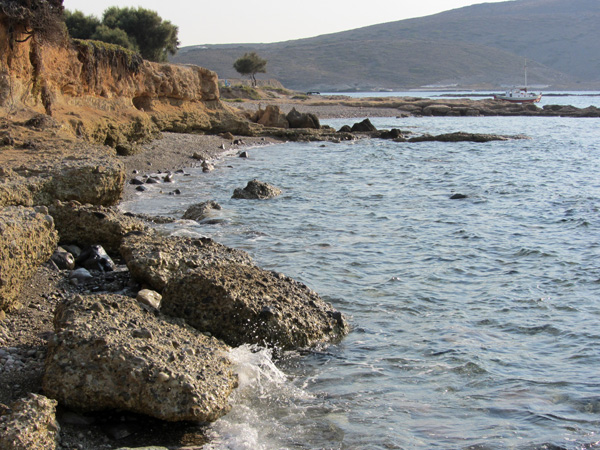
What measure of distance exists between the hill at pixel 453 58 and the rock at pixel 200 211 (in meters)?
128

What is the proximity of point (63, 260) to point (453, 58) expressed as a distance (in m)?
172

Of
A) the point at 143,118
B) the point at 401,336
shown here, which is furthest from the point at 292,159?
the point at 401,336

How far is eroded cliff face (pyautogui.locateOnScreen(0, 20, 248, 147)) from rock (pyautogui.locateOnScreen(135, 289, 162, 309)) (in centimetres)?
997

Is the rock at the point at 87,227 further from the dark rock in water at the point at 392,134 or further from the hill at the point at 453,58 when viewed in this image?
the hill at the point at 453,58

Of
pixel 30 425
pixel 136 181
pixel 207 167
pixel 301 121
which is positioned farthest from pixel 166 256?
pixel 301 121

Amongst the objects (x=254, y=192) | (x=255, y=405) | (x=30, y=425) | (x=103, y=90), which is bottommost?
(x=255, y=405)

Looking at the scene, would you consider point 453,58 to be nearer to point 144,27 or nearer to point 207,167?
point 144,27

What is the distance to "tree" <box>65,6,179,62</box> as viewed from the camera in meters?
47.4

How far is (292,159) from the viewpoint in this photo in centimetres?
2462

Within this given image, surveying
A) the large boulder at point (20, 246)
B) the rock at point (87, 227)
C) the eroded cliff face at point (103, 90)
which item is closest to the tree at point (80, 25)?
the eroded cliff face at point (103, 90)

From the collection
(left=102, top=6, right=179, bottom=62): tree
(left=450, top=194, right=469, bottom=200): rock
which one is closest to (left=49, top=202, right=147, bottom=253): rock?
(left=450, top=194, right=469, bottom=200): rock

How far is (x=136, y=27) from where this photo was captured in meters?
49.4

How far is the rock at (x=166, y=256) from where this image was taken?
22.4ft

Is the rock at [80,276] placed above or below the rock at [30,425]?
above
